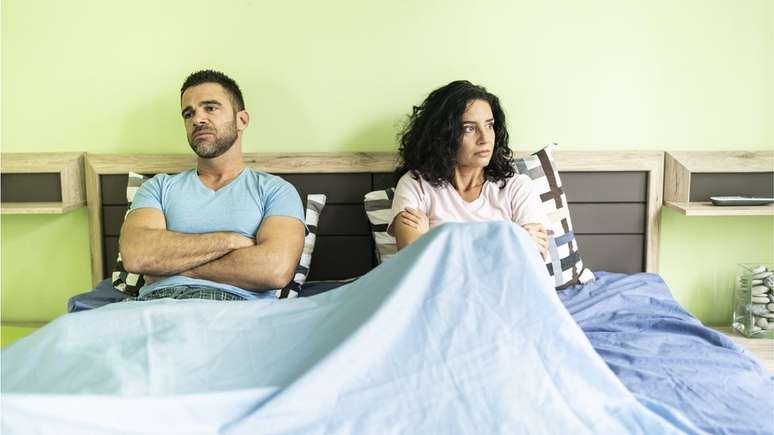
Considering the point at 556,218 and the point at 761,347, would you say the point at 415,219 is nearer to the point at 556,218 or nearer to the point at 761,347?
the point at 556,218

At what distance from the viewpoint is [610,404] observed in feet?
3.42

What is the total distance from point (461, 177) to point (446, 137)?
15 centimetres

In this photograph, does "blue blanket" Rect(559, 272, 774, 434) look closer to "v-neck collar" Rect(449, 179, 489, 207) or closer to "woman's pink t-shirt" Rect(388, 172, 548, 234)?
"woman's pink t-shirt" Rect(388, 172, 548, 234)

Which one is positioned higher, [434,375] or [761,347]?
[434,375]

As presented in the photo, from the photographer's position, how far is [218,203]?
75.0 inches

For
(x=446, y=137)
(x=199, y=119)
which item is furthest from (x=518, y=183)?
(x=199, y=119)

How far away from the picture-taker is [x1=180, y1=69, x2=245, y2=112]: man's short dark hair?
1.99 m

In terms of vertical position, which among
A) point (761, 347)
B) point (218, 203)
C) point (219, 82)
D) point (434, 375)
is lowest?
point (761, 347)

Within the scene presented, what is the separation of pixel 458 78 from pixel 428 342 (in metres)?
1.35

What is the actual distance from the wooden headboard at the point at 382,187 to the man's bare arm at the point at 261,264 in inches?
16.3

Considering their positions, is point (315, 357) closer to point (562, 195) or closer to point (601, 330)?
point (601, 330)

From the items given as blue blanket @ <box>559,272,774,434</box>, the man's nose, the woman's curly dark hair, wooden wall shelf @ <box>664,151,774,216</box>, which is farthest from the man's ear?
wooden wall shelf @ <box>664,151,774,216</box>

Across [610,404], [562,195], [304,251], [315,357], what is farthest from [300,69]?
[610,404]

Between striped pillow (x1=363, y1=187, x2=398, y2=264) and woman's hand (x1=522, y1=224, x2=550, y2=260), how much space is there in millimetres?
467
